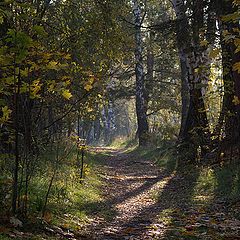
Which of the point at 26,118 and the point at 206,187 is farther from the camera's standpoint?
the point at 206,187

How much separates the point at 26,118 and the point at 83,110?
400 cm

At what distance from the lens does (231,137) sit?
31.4 ft

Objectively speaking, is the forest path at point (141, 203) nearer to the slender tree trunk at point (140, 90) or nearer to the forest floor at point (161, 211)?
the forest floor at point (161, 211)

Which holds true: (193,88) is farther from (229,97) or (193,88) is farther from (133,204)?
(133,204)

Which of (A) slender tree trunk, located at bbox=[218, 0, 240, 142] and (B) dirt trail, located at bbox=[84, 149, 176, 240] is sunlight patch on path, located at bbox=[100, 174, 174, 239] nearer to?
(B) dirt trail, located at bbox=[84, 149, 176, 240]

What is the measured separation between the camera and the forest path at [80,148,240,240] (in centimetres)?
497

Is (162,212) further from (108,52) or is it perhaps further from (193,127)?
(193,127)

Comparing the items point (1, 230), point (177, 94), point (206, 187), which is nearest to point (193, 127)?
point (206, 187)

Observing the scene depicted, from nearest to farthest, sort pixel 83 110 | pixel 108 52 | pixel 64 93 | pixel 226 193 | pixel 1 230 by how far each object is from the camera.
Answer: pixel 1 230, pixel 64 93, pixel 226 193, pixel 108 52, pixel 83 110

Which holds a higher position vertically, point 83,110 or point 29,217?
point 83,110

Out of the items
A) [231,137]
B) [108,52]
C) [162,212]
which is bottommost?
[162,212]

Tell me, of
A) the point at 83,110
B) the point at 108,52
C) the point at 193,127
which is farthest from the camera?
the point at 193,127

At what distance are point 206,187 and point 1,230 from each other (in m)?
5.26

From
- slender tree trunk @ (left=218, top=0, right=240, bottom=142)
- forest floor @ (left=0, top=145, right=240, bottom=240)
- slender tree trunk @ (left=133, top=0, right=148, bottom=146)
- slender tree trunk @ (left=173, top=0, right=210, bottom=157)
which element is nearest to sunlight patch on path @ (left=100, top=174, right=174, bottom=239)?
forest floor @ (left=0, top=145, right=240, bottom=240)
